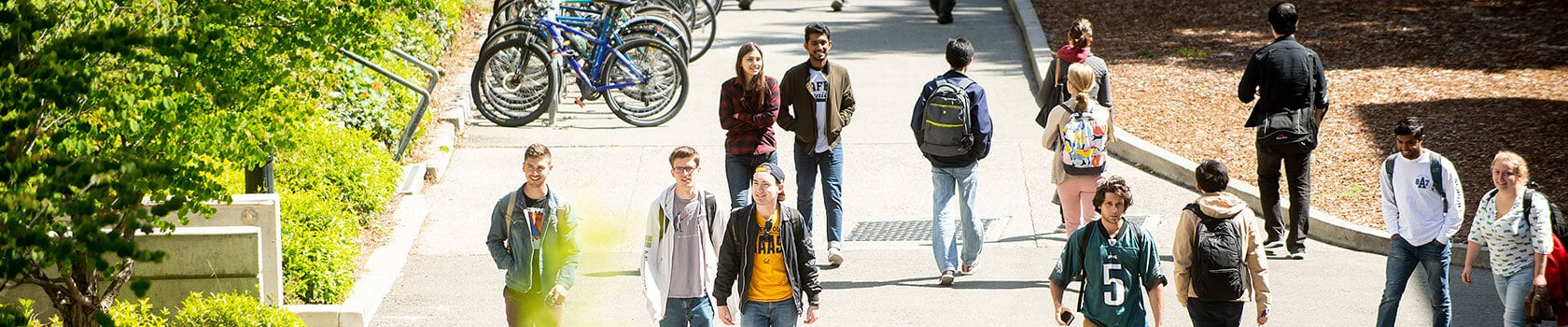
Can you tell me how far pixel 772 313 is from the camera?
6.27m

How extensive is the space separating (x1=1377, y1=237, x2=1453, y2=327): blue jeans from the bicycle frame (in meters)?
7.42

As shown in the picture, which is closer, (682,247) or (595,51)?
(682,247)

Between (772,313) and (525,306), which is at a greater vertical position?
(525,306)

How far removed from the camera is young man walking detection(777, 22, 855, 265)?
344 inches

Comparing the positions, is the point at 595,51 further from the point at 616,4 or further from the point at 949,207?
the point at 949,207

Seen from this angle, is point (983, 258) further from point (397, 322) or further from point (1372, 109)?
point (1372, 109)

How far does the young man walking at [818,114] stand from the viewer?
875cm

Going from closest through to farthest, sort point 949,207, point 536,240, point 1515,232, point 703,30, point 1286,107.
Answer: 1. point 1515,232
2. point 536,240
3. point 949,207
4. point 1286,107
5. point 703,30

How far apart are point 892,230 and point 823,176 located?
4.51ft

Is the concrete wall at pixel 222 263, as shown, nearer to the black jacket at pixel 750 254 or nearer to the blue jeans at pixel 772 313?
the black jacket at pixel 750 254

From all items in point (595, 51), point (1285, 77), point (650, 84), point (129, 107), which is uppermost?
point (595, 51)

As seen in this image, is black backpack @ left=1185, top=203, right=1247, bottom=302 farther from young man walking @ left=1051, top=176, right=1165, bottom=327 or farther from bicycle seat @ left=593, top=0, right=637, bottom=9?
bicycle seat @ left=593, top=0, right=637, bottom=9

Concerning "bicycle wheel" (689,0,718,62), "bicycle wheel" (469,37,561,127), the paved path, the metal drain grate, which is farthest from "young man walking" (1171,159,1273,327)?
"bicycle wheel" (689,0,718,62)

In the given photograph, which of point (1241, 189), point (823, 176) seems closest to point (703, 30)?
point (1241, 189)
